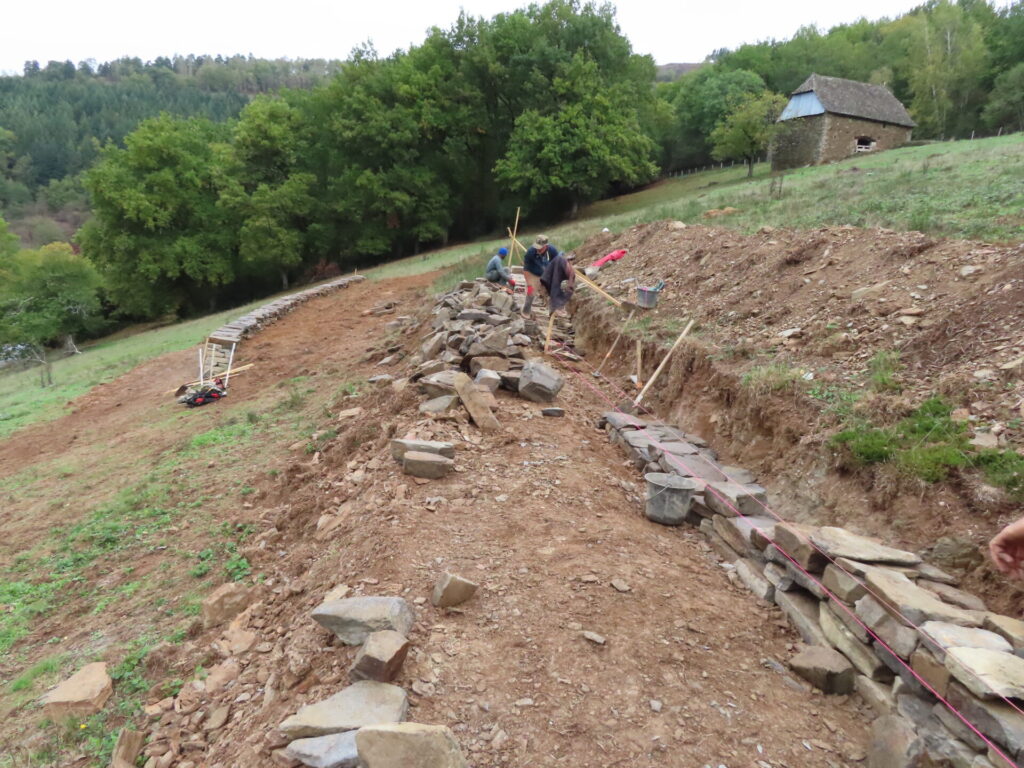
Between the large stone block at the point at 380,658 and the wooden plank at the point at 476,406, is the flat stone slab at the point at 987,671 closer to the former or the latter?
the large stone block at the point at 380,658

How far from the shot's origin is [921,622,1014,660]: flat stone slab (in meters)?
2.70

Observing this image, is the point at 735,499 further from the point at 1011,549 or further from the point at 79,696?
the point at 79,696

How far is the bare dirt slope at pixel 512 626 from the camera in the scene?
9.00ft

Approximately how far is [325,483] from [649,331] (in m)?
5.20

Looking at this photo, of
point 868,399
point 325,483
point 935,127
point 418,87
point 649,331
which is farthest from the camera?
point 935,127

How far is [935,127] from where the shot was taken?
3912 centimetres

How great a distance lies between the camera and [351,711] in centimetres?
260

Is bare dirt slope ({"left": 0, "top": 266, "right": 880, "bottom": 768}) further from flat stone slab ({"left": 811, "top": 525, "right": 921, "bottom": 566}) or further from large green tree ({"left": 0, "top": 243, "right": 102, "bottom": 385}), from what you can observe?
large green tree ({"left": 0, "top": 243, "right": 102, "bottom": 385})

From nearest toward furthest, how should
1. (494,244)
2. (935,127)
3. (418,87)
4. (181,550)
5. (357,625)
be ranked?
1. (357,625)
2. (181,550)
3. (494,244)
4. (418,87)
5. (935,127)

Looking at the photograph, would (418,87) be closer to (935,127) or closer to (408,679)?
(408,679)

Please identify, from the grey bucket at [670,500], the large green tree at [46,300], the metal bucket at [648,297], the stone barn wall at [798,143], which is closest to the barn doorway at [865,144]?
the stone barn wall at [798,143]

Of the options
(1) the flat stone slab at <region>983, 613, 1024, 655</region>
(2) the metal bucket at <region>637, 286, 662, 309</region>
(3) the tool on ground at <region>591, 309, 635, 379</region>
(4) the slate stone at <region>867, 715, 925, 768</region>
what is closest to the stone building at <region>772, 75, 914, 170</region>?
(2) the metal bucket at <region>637, 286, 662, 309</region>

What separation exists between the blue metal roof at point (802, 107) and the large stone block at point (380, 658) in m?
35.4

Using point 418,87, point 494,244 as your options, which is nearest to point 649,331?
point 494,244
